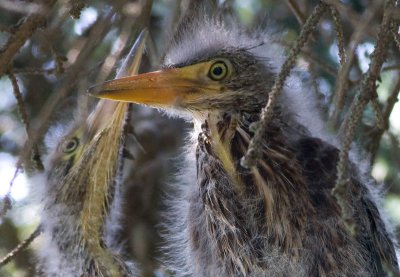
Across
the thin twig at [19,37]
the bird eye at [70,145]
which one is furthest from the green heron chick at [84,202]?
the thin twig at [19,37]

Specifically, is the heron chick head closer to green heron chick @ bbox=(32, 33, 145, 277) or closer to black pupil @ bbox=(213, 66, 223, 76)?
black pupil @ bbox=(213, 66, 223, 76)

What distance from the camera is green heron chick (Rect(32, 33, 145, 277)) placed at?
2.84 m

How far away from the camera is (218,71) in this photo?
93.6 inches

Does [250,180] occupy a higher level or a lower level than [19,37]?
lower

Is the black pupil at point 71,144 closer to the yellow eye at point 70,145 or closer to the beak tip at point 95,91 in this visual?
the yellow eye at point 70,145

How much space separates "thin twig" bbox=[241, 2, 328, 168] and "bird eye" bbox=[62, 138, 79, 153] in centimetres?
155

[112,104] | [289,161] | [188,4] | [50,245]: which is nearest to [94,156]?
[112,104]

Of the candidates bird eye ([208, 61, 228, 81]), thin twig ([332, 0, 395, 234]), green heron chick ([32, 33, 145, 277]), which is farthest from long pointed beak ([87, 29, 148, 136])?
thin twig ([332, 0, 395, 234])

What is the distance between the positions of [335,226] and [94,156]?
→ 3.69 ft

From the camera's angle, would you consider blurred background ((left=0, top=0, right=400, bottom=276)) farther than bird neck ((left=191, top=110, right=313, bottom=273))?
Yes

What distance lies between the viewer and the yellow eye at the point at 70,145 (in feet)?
9.77

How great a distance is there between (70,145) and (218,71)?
2.96 feet

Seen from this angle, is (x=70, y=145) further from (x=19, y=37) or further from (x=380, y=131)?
(x=380, y=131)

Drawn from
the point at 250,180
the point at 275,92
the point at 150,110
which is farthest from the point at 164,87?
the point at 150,110
